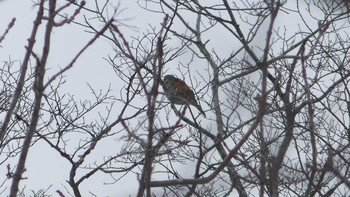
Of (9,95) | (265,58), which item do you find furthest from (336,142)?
(265,58)

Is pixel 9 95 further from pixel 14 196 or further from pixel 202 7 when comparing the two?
pixel 14 196

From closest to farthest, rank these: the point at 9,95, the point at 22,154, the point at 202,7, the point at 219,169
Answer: the point at 219,169, the point at 22,154, the point at 9,95, the point at 202,7

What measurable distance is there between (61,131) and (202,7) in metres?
3.06

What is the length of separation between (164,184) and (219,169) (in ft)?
0.52

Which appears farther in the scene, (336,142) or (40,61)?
(336,142)

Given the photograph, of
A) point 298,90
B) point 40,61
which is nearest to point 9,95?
point 298,90

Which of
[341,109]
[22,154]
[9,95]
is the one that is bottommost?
[22,154]

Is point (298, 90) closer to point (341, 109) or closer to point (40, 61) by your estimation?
point (341, 109)

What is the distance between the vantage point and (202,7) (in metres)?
9.15

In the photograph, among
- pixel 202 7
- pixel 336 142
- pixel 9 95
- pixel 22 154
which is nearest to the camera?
pixel 22 154

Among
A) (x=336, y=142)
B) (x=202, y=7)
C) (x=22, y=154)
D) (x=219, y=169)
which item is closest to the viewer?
(x=219, y=169)

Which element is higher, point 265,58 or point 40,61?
point 40,61

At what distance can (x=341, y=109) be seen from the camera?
769 centimetres

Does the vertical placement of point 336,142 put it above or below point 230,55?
below
